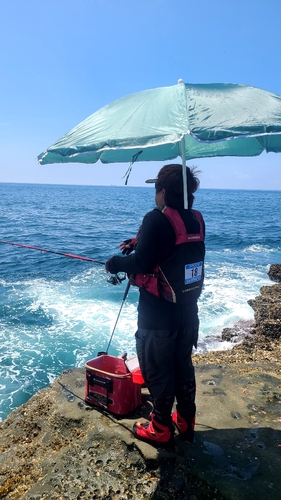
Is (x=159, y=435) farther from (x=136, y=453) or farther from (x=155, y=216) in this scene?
(x=155, y=216)

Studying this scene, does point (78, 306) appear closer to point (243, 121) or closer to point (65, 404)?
point (65, 404)

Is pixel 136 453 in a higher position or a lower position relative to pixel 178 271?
lower

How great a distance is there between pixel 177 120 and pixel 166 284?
4.65 ft

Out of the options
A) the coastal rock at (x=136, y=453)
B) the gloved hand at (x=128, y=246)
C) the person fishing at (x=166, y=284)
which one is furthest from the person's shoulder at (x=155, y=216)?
the coastal rock at (x=136, y=453)

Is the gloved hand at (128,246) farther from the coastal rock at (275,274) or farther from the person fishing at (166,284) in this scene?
the coastal rock at (275,274)

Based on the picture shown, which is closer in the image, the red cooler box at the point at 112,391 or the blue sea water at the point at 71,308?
the red cooler box at the point at 112,391

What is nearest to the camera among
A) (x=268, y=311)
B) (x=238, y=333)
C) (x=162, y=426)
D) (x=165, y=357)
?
(x=165, y=357)

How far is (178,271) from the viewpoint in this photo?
10.3ft

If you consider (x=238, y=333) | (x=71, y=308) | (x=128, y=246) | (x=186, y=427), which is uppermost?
(x=128, y=246)

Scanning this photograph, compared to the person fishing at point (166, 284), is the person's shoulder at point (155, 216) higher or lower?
higher

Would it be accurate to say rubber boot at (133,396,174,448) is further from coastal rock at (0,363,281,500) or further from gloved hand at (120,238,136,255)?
gloved hand at (120,238,136,255)

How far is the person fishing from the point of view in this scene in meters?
3.06

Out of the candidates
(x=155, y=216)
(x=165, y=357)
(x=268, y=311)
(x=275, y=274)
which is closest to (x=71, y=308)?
(x=268, y=311)

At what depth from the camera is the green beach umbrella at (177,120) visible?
8.82 feet
